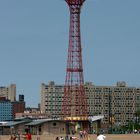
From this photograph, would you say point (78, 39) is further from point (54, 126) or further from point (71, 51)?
point (54, 126)

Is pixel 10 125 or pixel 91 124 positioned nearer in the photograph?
pixel 10 125

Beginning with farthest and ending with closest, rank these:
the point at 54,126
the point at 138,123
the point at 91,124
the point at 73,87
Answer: the point at 138,123, the point at 91,124, the point at 73,87, the point at 54,126

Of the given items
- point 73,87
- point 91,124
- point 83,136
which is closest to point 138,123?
point 91,124

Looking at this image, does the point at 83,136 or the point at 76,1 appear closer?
the point at 83,136

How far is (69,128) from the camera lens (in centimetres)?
9744

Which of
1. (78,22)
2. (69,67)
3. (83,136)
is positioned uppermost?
(78,22)

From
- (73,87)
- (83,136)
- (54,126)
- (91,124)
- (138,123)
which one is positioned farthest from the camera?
(138,123)

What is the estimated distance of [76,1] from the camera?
343ft

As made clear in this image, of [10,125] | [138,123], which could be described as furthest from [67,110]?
[138,123]

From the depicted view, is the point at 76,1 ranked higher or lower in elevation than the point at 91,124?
higher

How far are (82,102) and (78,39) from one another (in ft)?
35.2

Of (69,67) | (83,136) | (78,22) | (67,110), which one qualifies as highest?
(78,22)

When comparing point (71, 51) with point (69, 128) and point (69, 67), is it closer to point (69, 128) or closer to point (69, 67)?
point (69, 67)

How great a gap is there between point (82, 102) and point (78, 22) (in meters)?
13.6
